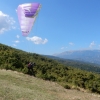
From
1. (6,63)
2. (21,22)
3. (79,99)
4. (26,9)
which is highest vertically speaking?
(26,9)

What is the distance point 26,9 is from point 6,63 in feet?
37.4

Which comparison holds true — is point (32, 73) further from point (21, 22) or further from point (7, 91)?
point (7, 91)

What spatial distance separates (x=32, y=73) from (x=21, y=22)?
9094 millimetres

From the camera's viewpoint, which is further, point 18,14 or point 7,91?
point 18,14

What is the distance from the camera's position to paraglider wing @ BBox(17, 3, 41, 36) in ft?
69.2

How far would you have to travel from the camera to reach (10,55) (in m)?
33.8

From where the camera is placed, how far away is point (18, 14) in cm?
2269

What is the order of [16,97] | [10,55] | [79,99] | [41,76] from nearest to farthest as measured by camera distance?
[16,97]
[79,99]
[41,76]
[10,55]

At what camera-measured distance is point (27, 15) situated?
71.8 feet

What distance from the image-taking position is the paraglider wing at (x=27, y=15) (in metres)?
21.1

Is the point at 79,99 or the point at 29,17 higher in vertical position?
the point at 29,17

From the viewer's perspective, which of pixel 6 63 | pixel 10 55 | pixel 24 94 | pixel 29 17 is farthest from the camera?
pixel 10 55

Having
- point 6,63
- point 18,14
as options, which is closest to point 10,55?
point 6,63

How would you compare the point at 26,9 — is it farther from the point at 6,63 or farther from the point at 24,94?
the point at 6,63
